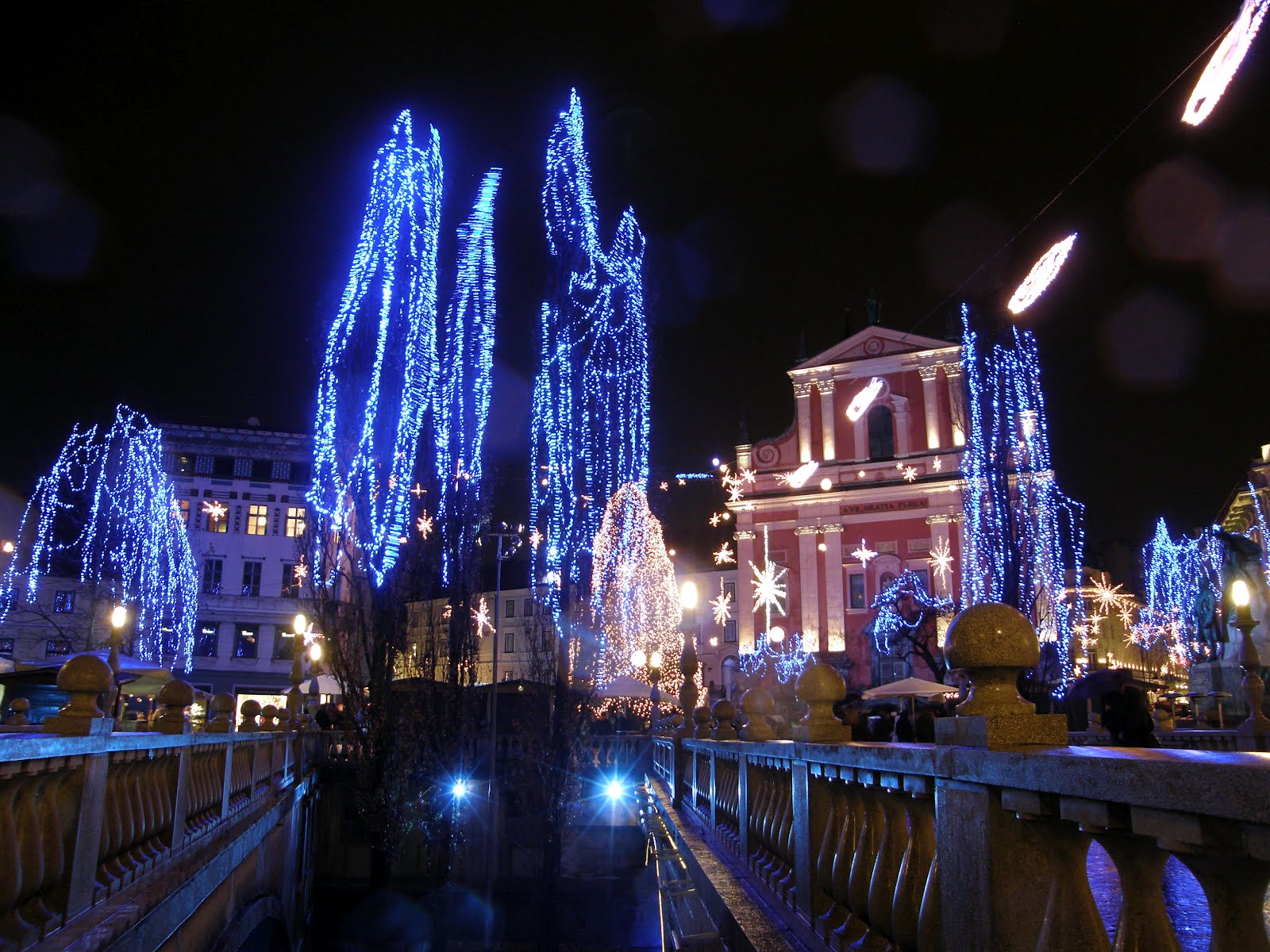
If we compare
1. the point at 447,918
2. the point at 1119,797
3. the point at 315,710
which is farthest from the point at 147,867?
the point at 315,710

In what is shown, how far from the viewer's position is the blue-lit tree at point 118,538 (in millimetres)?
37375

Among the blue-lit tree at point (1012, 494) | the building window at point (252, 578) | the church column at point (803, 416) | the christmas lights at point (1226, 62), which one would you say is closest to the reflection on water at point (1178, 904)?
the christmas lights at point (1226, 62)

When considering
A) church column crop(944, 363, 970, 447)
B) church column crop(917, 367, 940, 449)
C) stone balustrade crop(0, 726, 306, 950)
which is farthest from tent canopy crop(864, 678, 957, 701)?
church column crop(917, 367, 940, 449)

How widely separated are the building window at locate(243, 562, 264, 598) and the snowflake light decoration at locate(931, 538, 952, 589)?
32.5 m

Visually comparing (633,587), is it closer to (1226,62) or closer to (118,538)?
(118,538)

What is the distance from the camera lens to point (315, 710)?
3159cm

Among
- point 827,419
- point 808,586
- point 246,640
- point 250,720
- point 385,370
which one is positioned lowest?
point 250,720

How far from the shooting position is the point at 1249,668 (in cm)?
1382

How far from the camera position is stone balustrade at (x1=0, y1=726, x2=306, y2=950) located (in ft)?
12.0

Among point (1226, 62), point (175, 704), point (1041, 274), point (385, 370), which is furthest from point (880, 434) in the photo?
point (175, 704)

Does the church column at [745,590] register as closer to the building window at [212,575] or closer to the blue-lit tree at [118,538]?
the blue-lit tree at [118,538]

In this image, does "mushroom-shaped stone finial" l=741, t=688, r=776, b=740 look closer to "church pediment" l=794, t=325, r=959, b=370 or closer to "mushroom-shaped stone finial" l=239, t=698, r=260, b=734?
"mushroom-shaped stone finial" l=239, t=698, r=260, b=734

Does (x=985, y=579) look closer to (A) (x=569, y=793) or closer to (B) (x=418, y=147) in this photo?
(A) (x=569, y=793)

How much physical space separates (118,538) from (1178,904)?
41013mm
